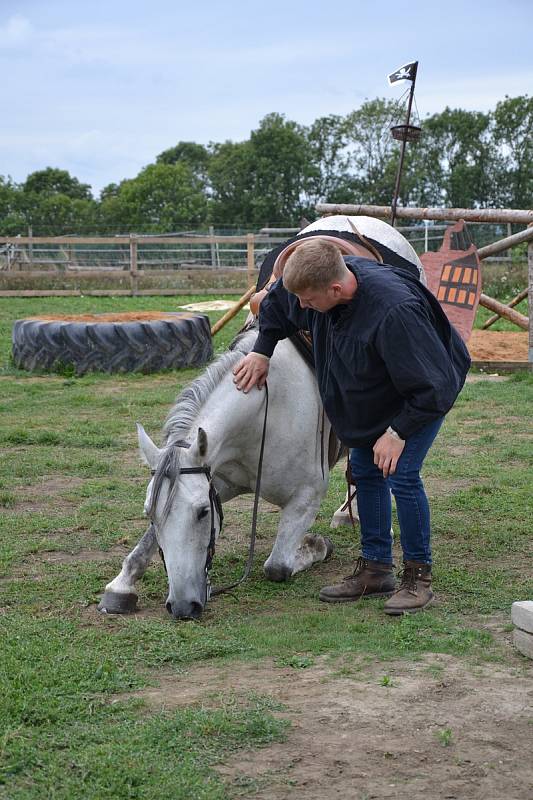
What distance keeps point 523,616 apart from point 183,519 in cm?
135

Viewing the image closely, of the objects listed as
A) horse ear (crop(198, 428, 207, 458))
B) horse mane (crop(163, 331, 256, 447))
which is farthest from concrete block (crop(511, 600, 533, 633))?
horse mane (crop(163, 331, 256, 447))

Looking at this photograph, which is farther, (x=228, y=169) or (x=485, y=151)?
(x=228, y=169)

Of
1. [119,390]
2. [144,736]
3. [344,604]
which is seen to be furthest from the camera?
[119,390]

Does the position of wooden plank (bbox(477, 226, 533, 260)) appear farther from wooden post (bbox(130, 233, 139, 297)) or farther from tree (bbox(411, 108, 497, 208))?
tree (bbox(411, 108, 497, 208))

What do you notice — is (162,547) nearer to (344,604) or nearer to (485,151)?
(344,604)

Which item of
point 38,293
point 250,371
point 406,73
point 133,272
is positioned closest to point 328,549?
point 250,371

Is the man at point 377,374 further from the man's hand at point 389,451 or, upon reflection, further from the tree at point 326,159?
the tree at point 326,159

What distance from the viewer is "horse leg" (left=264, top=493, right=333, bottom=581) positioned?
4574 millimetres

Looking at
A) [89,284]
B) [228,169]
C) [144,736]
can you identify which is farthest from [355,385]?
[228,169]

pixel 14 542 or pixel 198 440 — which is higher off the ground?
pixel 198 440

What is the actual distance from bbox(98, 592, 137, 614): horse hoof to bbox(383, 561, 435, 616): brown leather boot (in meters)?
1.08

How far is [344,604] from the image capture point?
4.23m

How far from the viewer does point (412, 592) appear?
405 cm

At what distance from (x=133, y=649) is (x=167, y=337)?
7940 millimetres
